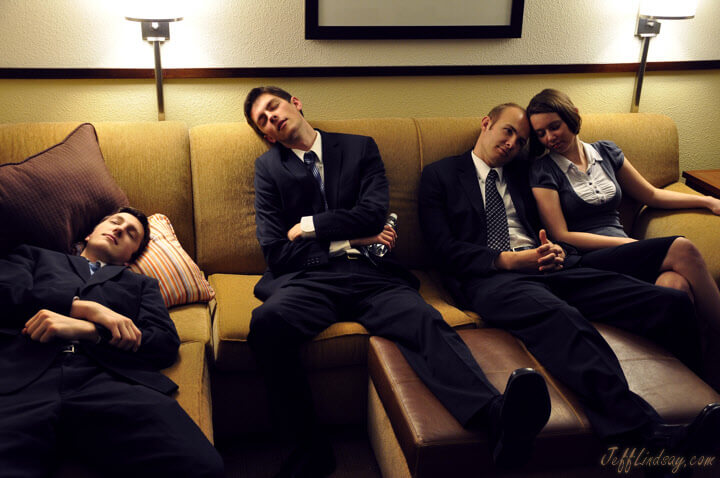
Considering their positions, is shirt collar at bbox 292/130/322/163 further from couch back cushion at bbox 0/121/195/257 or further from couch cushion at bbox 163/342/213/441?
couch cushion at bbox 163/342/213/441

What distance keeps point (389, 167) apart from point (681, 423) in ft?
4.18

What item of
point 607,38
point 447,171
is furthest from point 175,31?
point 607,38

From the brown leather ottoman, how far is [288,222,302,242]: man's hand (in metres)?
0.45

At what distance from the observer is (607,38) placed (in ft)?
8.39

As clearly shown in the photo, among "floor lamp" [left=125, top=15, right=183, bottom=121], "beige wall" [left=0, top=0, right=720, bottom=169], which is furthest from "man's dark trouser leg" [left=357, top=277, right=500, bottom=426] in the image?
"floor lamp" [left=125, top=15, right=183, bottom=121]

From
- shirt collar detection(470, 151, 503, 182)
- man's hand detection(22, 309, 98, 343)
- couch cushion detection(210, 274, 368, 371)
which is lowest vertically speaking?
couch cushion detection(210, 274, 368, 371)

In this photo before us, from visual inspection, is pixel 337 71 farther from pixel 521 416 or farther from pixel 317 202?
pixel 521 416

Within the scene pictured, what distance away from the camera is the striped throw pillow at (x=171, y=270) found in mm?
1848

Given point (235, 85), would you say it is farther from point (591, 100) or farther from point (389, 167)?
point (591, 100)

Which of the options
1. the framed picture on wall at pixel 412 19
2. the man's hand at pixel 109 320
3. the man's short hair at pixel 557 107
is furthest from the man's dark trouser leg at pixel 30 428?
the man's short hair at pixel 557 107

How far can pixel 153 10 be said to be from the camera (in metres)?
2.03

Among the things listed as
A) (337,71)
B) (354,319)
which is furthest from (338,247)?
(337,71)

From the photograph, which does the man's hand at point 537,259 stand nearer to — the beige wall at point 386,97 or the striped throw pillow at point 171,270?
the beige wall at point 386,97

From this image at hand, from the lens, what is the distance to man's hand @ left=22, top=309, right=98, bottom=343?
53.7 inches
